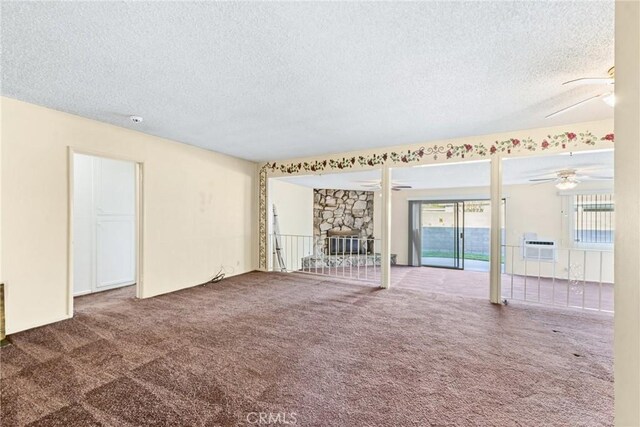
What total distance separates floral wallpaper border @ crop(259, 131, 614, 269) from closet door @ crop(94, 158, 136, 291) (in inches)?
85.9

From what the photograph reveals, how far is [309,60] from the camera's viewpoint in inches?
75.7

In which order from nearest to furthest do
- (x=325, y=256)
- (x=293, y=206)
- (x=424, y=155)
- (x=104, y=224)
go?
1. (x=424, y=155)
2. (x=104, y=224)
3. (x=293, y=206)
4. (x=325, y=256)

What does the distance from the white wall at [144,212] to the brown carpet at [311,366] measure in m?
0.52

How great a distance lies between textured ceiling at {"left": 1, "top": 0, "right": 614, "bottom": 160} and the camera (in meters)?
1.50

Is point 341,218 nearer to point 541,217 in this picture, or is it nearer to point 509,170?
point 509,170

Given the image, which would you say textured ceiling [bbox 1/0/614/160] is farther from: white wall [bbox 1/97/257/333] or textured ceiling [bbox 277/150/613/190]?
textured ceiling [bbox 277/150/613/190]

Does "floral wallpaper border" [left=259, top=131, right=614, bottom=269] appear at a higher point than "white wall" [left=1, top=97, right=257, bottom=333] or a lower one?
higher

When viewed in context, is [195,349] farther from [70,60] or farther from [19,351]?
[70,60]

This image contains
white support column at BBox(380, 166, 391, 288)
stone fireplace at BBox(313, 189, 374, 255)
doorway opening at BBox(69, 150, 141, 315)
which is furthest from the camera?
stone fireplace at BBox(313, 189, 374, 255)

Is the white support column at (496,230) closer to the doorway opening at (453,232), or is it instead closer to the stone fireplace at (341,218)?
the doorway opening at (453,232)

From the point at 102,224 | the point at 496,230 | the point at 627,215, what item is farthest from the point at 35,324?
the point at 496,230

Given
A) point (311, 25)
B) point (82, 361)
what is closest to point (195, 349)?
point (82, 361)

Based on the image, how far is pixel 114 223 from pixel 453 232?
7.26 meters

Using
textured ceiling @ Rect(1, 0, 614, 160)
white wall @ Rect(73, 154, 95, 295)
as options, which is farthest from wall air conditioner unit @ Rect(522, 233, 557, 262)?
white wall @ Rect(73, 154, 95, 295)
